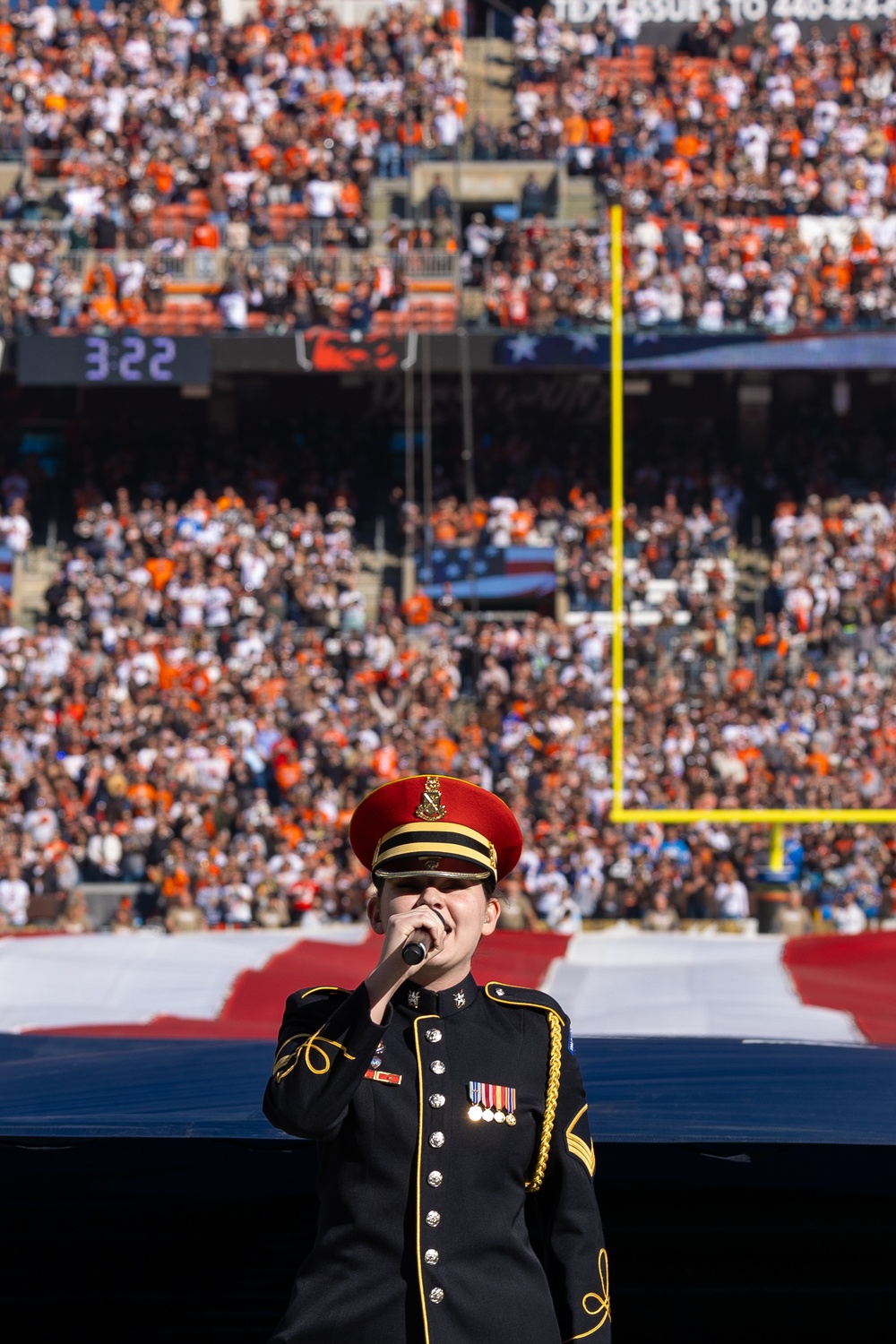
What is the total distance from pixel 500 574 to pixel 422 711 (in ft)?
10.8

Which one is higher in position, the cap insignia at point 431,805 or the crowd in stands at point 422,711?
the cap insignia at point 431,805

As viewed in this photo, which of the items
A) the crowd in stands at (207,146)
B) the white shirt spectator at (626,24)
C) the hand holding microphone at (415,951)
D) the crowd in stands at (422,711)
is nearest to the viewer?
the hand holding microphone at (415,951)

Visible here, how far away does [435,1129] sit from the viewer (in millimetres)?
2281

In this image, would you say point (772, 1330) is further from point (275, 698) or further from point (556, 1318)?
point (275, 698)

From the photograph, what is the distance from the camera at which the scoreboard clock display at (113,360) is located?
57.3ft

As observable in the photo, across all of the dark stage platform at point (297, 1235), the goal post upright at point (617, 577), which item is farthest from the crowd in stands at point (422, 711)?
the dark stage platform at point (297, 1235)

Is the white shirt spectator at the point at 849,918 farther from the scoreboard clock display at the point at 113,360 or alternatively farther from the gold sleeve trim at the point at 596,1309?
the gold sleeve trim at the point at 596,1309

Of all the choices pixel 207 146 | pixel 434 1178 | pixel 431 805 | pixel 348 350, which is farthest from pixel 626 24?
pixel 434 1178

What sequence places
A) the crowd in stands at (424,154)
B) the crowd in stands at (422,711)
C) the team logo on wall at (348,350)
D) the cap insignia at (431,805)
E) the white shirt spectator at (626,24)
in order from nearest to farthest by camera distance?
the cap insignia at (431,805)
the crowd in stands at (422,711)
the team logo on wall at (348,350)
the crowd in stands at (424,154)
the white shirt spectator at (626,24)

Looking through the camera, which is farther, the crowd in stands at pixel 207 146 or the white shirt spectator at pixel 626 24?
the white shirt spectator at pixel 626 24

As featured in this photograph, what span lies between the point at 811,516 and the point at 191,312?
6725mm

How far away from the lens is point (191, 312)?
58.5 feet

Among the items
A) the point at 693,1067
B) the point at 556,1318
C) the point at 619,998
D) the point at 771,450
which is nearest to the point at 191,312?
the point at 771,450

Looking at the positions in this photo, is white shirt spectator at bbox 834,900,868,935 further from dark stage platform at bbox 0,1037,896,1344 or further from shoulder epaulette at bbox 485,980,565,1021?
shoulder epaulette at bbox 485,980,565,1021
